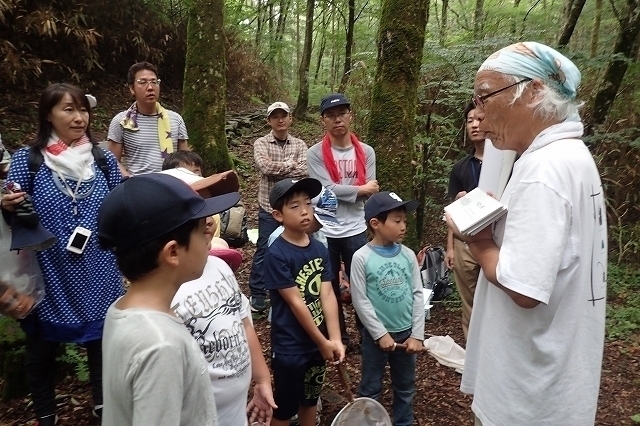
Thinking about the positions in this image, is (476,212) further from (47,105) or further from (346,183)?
(47,105)

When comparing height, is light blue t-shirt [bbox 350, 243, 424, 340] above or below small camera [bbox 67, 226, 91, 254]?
below

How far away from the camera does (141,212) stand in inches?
46.7

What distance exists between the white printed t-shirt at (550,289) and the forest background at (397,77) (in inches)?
106

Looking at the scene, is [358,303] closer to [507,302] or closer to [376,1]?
[507,302]

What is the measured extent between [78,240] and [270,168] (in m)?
2.00

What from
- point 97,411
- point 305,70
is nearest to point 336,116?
point 97,411

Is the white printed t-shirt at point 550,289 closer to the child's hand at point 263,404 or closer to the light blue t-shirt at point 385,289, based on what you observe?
the child's hand at point 263,404

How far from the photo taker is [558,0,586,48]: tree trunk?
668cm

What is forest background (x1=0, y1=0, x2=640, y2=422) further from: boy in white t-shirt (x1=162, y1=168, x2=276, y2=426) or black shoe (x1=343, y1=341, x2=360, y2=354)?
boy in white t-shirt (x1=162, y1=168, x2=276, y2=426)

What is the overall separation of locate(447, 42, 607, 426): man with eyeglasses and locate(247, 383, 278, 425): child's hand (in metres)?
0.94

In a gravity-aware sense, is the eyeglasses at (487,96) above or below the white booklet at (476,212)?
above

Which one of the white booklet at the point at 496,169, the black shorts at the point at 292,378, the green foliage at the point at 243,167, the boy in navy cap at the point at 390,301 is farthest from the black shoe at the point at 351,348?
the green foliage at the point at 243,167

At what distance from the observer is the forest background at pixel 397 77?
4.28 m

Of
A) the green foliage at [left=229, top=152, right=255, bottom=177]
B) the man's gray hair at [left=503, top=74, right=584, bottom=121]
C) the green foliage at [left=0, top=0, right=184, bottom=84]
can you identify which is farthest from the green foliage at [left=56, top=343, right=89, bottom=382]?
the green foliage at [left=0, top=0, right=184, bottom=84]
